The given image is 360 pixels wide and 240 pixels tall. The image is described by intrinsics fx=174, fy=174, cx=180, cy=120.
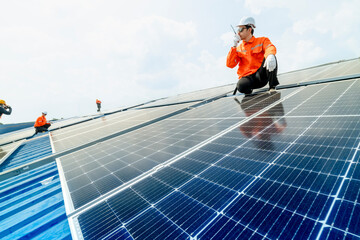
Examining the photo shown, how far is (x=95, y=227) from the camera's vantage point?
2.07 meters

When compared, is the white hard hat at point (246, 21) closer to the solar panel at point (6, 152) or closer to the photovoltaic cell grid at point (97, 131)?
the photovoltaic cell grid at point (97, 131)

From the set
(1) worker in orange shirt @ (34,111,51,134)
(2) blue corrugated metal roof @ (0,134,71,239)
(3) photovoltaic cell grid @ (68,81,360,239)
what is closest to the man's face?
(3) photovoltaic cell grid @ (68,81,360,239)

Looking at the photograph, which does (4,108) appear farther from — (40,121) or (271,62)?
(271,62)

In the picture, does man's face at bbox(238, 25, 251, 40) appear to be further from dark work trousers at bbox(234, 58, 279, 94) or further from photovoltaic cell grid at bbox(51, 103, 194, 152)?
photovoltaic cell grid at bbox(51, 103, 194, 152)

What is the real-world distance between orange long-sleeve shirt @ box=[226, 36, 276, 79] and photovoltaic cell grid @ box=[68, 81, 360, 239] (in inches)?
193

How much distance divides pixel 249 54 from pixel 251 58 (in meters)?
0.24

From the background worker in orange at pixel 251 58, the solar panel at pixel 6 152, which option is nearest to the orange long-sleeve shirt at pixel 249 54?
the background worker in orange at pixel 251 58

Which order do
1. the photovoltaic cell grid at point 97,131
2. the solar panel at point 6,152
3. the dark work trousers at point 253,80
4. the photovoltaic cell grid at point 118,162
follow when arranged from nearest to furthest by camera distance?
1. the photovoltaic cell grid at point 118,162
2. the photovoltaic cell grid at point 97,131
3. the solar panel at point 6,152
4. the dark work trousers at point 253,80

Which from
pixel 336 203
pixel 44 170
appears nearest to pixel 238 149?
pixel 336 203

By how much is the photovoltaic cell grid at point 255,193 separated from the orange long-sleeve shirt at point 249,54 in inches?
193

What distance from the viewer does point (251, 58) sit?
7941 mm

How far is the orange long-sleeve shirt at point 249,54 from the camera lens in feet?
23.8

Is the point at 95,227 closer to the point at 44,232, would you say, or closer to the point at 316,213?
the point at 44,232

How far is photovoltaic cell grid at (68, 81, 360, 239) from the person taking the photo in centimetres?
149
